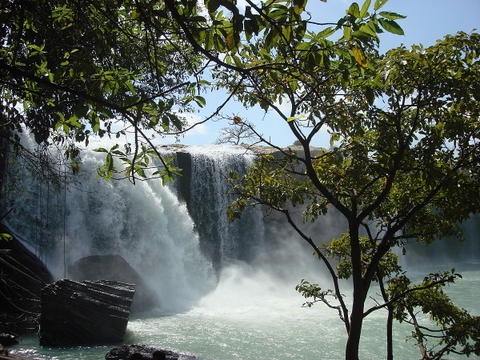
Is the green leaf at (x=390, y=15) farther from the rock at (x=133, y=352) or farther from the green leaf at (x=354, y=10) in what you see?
the rock at (x=133, y=352)

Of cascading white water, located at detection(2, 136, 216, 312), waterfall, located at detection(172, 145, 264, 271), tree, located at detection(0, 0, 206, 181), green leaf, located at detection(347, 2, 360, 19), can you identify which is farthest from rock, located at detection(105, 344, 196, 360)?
waterfall, located at detection(172, 145, 264, 271)

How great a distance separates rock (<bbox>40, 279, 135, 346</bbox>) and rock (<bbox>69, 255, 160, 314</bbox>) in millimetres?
3579

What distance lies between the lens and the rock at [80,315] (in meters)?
9.59

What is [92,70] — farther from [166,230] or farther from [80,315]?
[166,230]

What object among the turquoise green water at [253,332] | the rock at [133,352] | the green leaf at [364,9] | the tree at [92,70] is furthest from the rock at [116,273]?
the green leaf at [364,9]

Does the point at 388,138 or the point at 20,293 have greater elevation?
the point at 388,138

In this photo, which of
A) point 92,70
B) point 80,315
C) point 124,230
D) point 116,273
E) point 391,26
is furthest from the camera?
point 124,230

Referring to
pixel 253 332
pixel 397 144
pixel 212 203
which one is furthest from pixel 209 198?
pixel 397 144

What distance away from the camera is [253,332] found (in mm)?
11219

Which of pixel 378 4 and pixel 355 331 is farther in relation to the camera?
pixel 355 331

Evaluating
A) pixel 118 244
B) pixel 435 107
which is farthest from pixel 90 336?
pixel 435 107

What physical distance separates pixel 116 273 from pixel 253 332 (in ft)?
16.8

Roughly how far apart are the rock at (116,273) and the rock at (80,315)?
3579 millimetres

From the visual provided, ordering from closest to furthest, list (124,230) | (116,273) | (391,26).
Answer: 1. (391,26)
2. (116,273)
3. (124,230)
